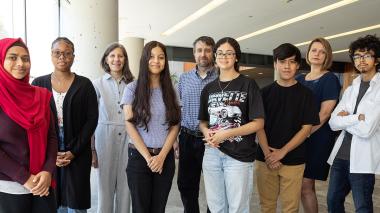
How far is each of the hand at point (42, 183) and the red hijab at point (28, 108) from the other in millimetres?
43

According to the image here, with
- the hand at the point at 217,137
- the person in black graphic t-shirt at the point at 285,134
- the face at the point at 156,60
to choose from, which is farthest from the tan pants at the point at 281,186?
the face at the point at 156,60

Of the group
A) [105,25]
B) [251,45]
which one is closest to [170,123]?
[105,25]

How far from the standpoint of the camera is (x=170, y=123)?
2.54 metres

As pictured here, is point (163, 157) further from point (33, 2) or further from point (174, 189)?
point (33, 2)

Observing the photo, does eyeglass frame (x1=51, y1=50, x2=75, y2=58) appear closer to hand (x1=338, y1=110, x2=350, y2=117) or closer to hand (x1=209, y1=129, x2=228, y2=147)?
hand (x1=209, y1=129, x2=228, y2=147)

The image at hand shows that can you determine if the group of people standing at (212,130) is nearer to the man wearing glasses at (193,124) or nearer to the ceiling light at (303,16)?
the man wearing glasses at (193,124)

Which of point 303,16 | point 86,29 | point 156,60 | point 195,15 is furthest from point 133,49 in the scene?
point 156,60

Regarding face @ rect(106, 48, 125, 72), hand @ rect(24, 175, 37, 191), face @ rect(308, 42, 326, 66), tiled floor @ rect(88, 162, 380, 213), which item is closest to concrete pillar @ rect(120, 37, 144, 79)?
tiled floor @ rect(88, 162, 380, 213)

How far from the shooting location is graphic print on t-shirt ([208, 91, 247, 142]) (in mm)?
2416

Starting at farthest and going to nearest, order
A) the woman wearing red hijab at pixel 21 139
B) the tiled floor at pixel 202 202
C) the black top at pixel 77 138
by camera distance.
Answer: the tiled floor at pixel 202 202, the black top at pixel 77 138, the woman wearing red hijab at pixel 21 139

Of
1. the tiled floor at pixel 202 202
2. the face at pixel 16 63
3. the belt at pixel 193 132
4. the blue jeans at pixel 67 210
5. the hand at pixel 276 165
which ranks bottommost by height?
the tiled floor at pixel 202 202

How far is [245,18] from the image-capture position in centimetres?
985

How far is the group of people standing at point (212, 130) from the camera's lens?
242 centimetres

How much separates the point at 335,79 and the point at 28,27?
11.0ft
